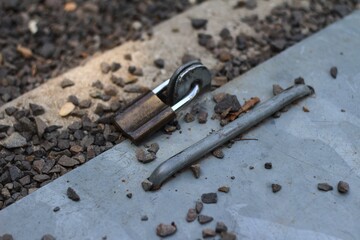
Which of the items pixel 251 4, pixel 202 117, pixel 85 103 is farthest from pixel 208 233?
pixel 251 4

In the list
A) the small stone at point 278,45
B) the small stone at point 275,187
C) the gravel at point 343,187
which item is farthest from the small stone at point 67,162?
the small stone at point 278,45

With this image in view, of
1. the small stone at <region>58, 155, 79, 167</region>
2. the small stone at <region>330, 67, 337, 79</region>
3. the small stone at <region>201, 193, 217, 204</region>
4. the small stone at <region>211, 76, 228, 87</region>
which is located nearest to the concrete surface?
the small stone at <region>211, 76, 228, 87</region>

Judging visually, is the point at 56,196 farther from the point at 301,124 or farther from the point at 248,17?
the point at 248,17

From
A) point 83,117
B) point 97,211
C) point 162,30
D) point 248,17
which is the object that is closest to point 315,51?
point 248,17

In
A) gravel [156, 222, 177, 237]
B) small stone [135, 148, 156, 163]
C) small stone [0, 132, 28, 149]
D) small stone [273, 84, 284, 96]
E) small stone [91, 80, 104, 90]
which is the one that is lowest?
gravel [156, 222, 177, 237]

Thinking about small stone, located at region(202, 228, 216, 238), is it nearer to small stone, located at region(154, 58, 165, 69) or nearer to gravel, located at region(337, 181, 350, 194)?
gravel, located at region(337, 181, 350, 194)
